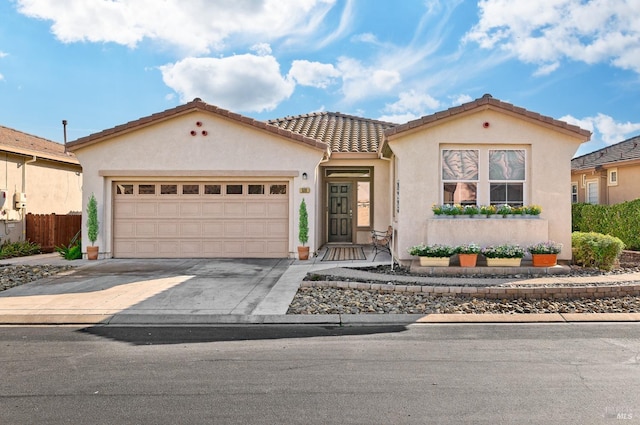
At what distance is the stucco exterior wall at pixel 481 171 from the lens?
11.1m

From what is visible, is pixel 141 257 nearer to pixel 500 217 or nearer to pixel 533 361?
pixel 500 217

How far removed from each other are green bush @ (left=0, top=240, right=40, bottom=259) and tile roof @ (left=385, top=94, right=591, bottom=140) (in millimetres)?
12632

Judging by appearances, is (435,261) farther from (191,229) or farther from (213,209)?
(191,229)

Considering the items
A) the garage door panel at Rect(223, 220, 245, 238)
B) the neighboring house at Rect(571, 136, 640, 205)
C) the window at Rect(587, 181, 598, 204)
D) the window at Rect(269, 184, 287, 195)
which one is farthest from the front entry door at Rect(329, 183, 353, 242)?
the window at Rect(587, 181, 598, 204)

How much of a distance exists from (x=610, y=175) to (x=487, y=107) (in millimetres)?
11878

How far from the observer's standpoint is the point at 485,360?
208 inches

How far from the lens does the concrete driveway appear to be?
737 centimetres

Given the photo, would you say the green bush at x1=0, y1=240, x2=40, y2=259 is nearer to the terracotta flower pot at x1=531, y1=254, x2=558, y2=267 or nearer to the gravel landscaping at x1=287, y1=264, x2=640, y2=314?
the gravel landscaping at x1=287, y1=264, x2=640, y2=314

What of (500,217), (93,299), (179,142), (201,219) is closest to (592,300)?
(500,217)

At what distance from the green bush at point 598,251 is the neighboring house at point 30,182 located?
17294 mm

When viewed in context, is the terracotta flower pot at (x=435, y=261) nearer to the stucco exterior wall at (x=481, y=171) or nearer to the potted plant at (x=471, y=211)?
the stucco exterior wall at (x=481, y=171)

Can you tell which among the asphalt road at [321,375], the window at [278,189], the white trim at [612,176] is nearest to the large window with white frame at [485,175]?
the window at [278,189]

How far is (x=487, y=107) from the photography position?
436 inches

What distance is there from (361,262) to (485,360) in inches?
272
